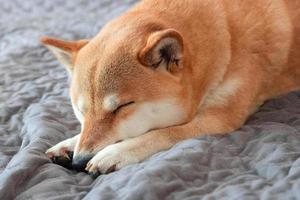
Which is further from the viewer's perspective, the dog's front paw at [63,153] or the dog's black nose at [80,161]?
the dog's front paw at [63,153]

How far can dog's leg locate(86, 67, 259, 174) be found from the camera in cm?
143

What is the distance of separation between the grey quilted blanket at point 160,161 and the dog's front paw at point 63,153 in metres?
0.03

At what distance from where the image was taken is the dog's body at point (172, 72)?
1.45 meters

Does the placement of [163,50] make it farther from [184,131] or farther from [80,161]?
[80,161]

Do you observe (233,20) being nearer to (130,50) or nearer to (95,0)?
(130,50)

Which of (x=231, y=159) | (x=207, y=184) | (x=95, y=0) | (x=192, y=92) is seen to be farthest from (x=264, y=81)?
(x=95, y=0)

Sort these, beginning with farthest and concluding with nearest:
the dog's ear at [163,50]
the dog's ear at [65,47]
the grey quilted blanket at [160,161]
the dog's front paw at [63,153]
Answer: the dog's ear at [65,47]
the dog's front paw at [63,153]
the dog's ear at [163,50]
the grey quilted blanket at [160,161]

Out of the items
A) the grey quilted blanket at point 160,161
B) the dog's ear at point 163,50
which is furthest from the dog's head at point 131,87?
the grey quilted blanket at point 160,161

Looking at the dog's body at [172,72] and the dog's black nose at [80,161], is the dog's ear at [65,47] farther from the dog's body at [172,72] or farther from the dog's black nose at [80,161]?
the dog's black nose at [80,161]

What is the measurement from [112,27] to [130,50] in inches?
7.0

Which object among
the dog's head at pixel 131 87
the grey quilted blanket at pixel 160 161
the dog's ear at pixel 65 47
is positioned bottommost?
the grey quilted blanket at pixel 160 161

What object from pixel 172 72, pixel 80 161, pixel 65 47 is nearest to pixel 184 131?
pixel 172 72

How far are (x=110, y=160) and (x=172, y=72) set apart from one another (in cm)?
32

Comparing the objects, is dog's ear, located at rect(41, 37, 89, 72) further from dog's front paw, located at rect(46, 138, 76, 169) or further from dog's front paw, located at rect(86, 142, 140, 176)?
dog's front paw, located at rect(86, 142, 140, 176)
